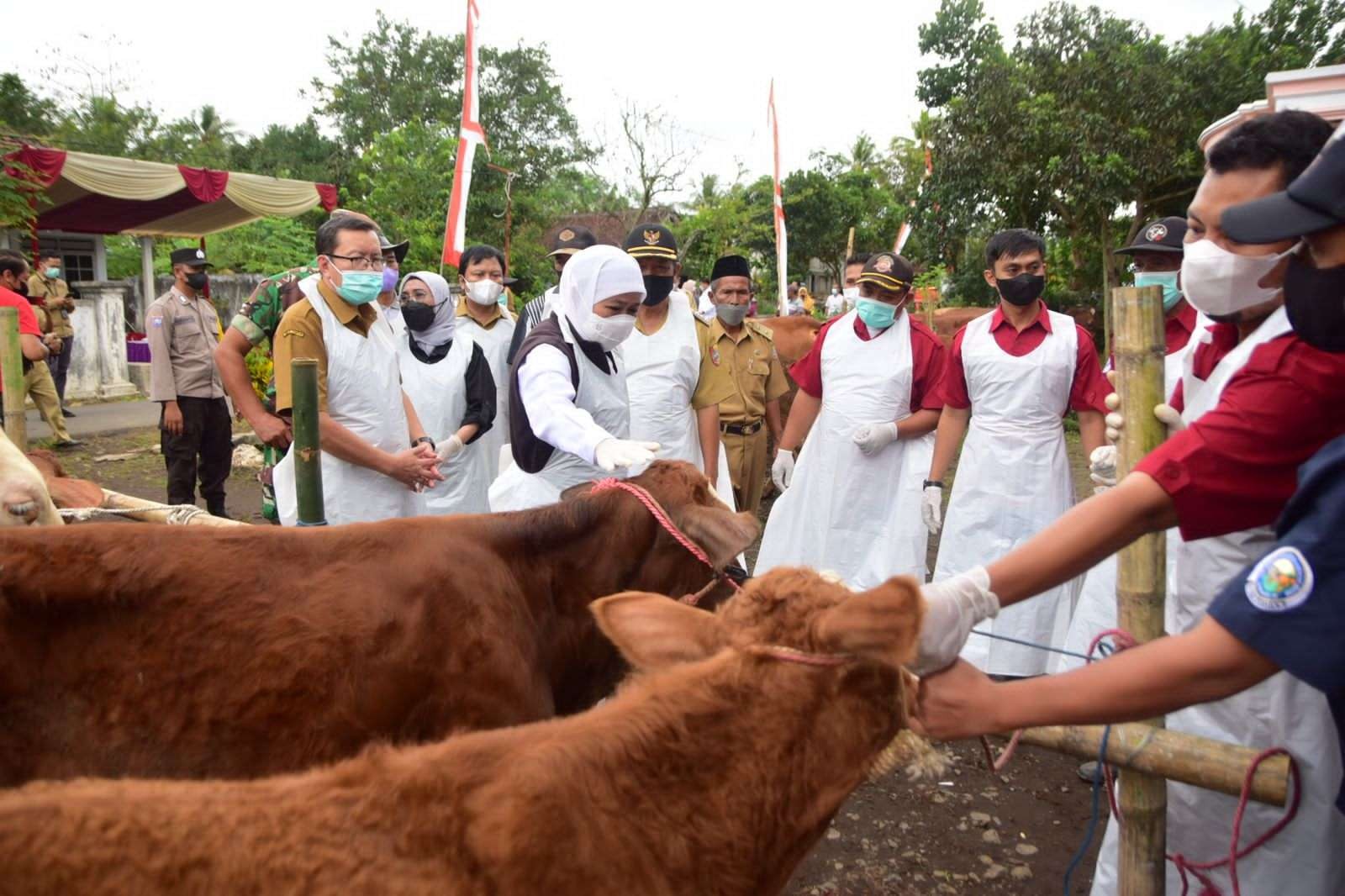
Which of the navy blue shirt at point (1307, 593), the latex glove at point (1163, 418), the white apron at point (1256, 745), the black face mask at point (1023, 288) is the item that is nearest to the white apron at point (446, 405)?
the black face mask at point (1023, 288)

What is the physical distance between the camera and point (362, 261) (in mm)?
4492

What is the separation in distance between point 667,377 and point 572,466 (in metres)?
1.78

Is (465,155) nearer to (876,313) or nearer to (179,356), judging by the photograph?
(179,356)

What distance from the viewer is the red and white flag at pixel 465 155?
30.0 feet

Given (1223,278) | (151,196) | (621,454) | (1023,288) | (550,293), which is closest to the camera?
(1223,278)

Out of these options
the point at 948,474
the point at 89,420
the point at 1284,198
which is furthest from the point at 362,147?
the point at 1284,198

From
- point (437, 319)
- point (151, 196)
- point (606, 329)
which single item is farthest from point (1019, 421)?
point (151, 196)

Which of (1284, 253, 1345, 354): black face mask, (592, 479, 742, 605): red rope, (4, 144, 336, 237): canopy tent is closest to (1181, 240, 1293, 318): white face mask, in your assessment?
(1284, 253, 1345, 354): black face mask

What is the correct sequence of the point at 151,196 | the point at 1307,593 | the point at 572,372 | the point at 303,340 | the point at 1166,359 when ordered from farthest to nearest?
the point at 151,196 < the point at 303,340 < the point at 1166,359 < the point at 572,372 < the point at 1307,593

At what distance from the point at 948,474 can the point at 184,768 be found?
9.01 meters

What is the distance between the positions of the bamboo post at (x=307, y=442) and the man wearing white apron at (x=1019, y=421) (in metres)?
3.13

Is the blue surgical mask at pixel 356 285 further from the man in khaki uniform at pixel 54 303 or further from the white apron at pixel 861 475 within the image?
the man in khaki uniform at pixel 54 303

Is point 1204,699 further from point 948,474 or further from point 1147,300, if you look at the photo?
point 948,474

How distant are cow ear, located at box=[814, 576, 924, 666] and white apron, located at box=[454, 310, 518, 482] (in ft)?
17.4
